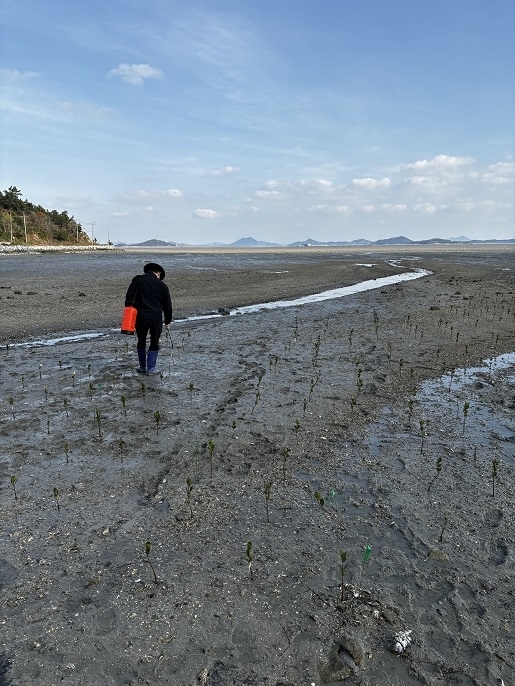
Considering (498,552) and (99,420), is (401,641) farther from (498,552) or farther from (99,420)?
(99,420)

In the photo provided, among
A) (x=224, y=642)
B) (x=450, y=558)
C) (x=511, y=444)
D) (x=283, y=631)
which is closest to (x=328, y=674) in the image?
(x=283, y=631)

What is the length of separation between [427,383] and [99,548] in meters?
7.32

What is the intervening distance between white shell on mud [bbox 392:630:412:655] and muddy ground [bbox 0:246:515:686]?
0.03 m

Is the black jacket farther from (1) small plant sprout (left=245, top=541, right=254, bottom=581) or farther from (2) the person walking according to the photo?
(1) small plant sprout (left=245, top=541, right=254, bottom=581)

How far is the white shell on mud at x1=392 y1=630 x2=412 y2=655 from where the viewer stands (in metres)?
3.34

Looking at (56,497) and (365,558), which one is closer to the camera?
(365,558)

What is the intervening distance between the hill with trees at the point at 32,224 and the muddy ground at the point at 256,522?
88535mm

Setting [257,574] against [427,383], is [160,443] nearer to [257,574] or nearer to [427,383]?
[257,574]

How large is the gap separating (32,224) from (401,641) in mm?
108848

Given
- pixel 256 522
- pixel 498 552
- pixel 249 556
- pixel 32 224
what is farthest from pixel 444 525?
pixel 32 224

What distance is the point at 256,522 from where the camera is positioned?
4.88 m

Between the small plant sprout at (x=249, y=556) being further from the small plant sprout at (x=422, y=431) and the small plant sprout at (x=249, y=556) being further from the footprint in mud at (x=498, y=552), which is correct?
the small plant sprout at (x=422, y=431)

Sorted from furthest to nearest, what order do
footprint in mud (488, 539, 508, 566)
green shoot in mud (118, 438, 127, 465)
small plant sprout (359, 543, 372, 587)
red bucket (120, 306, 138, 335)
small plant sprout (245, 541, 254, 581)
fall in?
red bucket (120, 306, 138, 335), green shoot in mud (118, 438, 127, 465), footprint in mud (488, 539, 508, 566), small plant sprout (359, 543, 372, 587), small plant sprout (245, 541, 254, 581)

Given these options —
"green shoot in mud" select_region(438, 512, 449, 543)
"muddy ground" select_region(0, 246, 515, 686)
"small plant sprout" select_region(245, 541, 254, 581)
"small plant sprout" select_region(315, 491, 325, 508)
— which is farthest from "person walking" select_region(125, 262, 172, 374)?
"green shoot in mud" select_region(438, 512, 449, 543)
